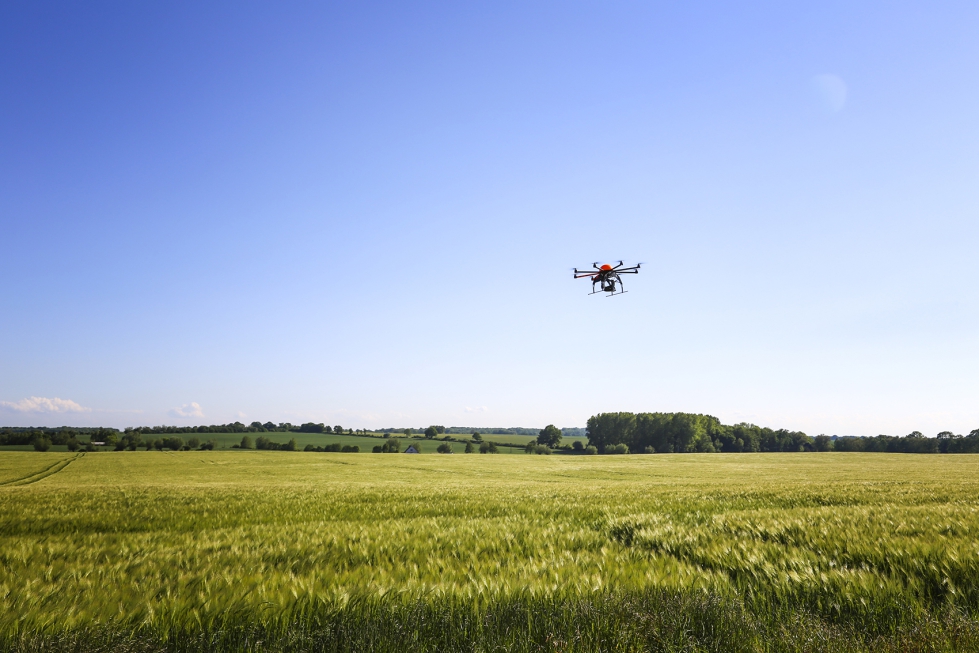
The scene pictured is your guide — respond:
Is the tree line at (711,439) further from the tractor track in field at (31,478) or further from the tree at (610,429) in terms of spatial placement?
the tractor track in field at (31,478)

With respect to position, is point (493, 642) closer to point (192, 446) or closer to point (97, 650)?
point (97, 650)

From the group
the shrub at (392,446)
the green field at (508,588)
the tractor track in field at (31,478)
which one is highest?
the green field at (508,588)

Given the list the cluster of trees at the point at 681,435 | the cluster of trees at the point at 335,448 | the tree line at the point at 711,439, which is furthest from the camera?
the cluster of trees at the point at 681,435

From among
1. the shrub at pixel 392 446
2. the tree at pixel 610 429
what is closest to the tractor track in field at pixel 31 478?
the shrub at pixel 392 446

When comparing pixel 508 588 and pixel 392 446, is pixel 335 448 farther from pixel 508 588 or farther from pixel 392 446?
pixel 508 588

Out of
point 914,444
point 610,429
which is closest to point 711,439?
point 610,429

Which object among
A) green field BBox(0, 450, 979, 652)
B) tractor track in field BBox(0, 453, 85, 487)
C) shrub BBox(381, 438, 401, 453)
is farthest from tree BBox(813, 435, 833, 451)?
tractor track in field BBox(0, 453, 85, 487)
